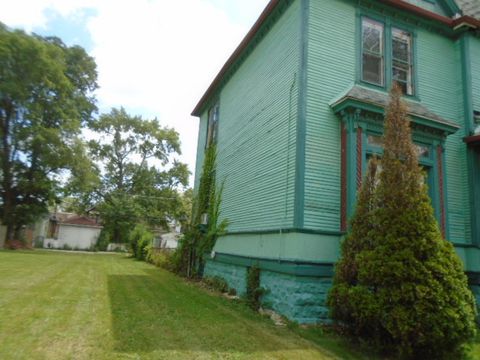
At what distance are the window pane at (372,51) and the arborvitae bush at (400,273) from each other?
3016mm

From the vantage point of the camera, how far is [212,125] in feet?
45.8

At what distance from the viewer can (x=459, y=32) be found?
29.6 ft

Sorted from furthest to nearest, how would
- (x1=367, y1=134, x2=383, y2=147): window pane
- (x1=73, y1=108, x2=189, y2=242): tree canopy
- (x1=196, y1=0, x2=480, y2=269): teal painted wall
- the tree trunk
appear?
1. (x1=73, y1=108, x2=189, y2=242): tree canopy
2. the tree trunk
3. (x1=367, y1=134, x2=383, y2=147): window pane
4. (x1=196, y1=0, x2=480, y2=269): teal painted wall

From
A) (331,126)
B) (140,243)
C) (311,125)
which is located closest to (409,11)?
(331,126)

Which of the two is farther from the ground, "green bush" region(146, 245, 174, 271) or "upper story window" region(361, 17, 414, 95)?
"upper story window" region(361, 17, 414, 95)

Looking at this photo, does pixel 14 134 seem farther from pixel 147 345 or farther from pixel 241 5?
pixel 147 345

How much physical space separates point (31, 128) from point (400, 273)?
86.5 ft

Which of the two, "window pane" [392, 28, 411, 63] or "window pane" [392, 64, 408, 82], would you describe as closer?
"window pane" [392, 64, 408, 82]

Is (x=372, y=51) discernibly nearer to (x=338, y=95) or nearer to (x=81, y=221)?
(x=338, y=95)

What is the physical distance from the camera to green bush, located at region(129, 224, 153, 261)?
869 inches

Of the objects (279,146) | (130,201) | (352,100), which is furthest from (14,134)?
(352,100)

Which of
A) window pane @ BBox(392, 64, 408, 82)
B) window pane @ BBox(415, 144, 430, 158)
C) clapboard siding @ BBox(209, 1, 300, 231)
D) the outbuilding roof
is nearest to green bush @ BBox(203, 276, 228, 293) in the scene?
clapboard siding @ BBox(209, 1, 300, 231)

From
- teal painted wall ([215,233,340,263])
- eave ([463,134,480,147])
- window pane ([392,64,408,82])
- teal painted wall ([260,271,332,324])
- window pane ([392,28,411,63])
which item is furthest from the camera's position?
window pane ([392,28,411,63])

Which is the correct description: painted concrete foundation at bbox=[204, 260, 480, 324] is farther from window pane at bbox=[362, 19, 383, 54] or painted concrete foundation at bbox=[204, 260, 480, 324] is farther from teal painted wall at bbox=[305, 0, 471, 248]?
window pane at bbox=[362, 19, 383, 54]
